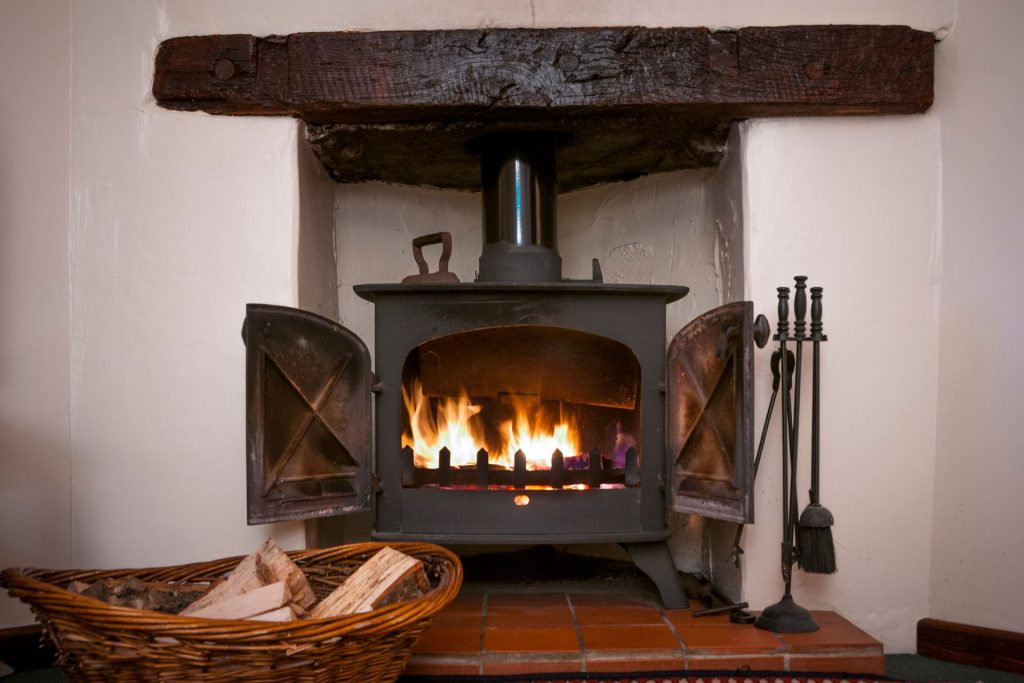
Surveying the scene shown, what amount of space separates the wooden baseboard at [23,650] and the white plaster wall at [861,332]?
1.63 m

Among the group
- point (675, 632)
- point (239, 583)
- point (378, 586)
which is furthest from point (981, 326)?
point (239, 583)

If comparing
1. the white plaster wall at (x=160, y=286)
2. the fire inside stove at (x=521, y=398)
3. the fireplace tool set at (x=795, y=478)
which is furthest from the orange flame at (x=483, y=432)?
the fireplace tool set at (x=795, y=478)

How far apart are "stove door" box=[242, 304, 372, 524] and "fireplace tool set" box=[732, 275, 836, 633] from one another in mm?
930

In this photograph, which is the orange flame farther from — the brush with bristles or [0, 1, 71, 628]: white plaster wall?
[0, 1, 71, 628]: white plaster wall

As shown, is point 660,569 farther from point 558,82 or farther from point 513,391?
point 558,82

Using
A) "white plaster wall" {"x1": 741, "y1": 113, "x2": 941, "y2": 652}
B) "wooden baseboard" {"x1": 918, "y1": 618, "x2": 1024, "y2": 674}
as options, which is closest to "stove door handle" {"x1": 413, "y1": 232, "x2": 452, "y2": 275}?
"white plaster wall" {"x1": 741, "y1": 113, "x2": 941, "y2": 652}

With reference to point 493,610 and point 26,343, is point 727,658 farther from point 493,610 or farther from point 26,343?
point 26,343

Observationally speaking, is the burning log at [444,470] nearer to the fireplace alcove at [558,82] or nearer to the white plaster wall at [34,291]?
the fireplace alcove at [558,82]

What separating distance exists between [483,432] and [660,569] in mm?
606

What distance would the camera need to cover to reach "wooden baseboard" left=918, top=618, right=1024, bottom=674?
1.59m

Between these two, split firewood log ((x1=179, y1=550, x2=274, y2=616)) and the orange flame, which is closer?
split firewood log ((x1=179, y1=550, x2=274, y2=616))

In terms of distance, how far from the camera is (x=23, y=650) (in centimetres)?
165

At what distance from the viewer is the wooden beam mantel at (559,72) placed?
1748 millimetres

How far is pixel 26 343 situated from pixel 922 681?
2.12m
